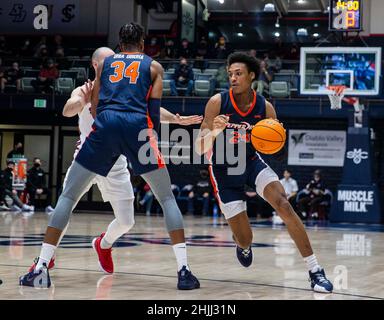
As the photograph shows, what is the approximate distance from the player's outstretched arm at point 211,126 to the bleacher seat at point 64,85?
1667cm

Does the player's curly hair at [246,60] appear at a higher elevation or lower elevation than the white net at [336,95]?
lower

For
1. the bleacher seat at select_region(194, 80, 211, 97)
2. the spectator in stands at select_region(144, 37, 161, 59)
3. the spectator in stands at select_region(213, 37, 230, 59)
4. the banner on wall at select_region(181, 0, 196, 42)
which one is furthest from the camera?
the banner on wall at select_region(181, 0, 196, 42)

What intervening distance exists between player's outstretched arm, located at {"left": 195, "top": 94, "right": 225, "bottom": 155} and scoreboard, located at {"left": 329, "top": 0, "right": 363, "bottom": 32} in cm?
1282

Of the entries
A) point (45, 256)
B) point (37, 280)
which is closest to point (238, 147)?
point (45, 256)

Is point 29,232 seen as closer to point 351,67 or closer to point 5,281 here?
point 5,281

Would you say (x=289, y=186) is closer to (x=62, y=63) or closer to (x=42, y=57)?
(x=62, y=63)

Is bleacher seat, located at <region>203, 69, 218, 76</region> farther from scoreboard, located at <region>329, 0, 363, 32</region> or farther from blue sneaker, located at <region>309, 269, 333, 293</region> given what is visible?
blue sneaker, located at <region>309, 269, 333, 293</region>

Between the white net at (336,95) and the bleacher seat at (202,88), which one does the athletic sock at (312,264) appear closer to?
the white net at (336,95)

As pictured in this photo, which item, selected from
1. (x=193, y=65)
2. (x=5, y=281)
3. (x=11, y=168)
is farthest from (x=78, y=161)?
(x=193, y=65)

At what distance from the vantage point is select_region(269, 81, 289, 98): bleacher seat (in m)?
21.3

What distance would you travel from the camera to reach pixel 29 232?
1228cm

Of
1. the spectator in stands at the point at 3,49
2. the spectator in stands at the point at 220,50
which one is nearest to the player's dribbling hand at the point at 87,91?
the spectator in stands at the point at 220,50

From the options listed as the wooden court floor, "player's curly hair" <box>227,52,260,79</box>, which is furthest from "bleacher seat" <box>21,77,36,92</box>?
"player's curly hair" <box>227,52,260,79</box>

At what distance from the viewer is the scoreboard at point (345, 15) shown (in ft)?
61.6
